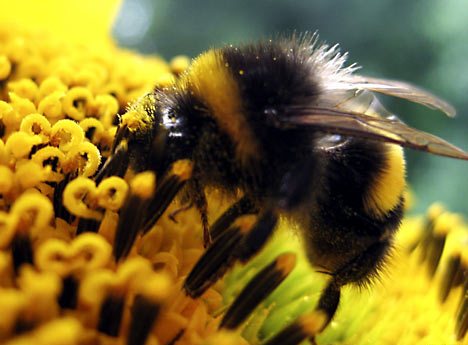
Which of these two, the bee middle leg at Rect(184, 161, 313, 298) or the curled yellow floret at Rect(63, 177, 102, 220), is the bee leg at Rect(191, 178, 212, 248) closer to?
the bee middle leg at Rect(184, 161, 313, 298)

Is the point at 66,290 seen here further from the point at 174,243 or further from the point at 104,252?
the point at 174,243

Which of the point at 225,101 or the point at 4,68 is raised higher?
the point at 225,101

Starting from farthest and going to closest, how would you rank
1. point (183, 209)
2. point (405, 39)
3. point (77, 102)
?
point (405, 39) → point (77, 102) → point (183, 209)

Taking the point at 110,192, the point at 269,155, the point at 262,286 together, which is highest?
the point at 269,155

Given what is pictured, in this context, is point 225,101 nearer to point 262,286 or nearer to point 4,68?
point 262,286

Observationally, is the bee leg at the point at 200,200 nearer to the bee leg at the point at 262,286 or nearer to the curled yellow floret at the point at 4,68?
the bee leg at the point at 262,286

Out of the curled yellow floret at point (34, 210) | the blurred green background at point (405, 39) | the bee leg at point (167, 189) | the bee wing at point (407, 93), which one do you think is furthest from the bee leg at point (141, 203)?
the blurred green background at point (405, 39)

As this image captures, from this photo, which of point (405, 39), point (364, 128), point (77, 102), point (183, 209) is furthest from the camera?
point (405, 39)

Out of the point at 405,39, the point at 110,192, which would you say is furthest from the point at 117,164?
the point at 405,39
